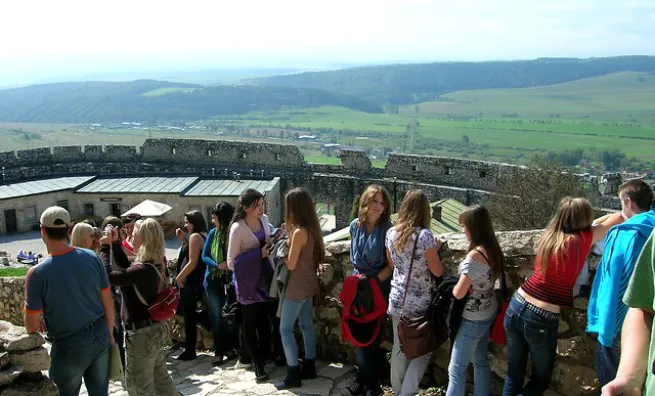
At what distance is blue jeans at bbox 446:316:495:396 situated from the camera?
4.72 metres

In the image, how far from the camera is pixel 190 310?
271 inches

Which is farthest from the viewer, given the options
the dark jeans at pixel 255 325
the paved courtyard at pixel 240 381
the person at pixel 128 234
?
the person at pixel 128 234

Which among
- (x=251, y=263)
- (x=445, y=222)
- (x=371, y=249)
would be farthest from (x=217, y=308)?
(x=445, y=222)

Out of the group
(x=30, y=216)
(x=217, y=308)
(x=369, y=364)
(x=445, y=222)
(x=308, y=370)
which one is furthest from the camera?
(x=30, y=216)

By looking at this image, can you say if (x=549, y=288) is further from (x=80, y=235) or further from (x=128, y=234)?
(x=128, y=234)

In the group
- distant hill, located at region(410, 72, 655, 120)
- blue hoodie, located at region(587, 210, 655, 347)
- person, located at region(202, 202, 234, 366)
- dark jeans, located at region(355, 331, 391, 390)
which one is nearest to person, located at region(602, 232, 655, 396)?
blue hoodie, located at region(587, 210, 655, 347)

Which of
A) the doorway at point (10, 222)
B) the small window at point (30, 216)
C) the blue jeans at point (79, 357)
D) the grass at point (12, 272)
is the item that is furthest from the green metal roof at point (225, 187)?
the blue jeans at point (79, 357)

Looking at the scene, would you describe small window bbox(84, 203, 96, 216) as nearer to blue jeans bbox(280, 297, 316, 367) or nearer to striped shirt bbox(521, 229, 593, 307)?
blue jeans bbox(280, 297, 316, 367)

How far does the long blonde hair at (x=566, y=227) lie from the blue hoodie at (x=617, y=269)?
560 millimetres

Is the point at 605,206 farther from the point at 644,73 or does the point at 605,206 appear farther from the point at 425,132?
the point at 644,73

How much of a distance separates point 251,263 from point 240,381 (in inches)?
44.8

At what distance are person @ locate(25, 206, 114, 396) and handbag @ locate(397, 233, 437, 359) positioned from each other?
222 centimetres

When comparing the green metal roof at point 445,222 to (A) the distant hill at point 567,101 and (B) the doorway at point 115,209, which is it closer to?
(B) the doorway at point 115,209

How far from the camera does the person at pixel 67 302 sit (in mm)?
4305
